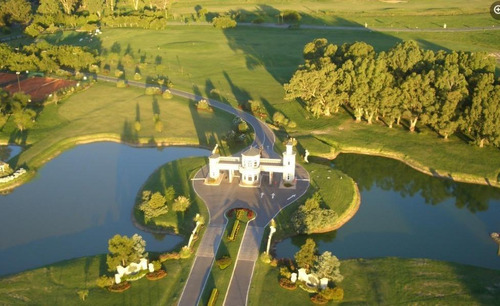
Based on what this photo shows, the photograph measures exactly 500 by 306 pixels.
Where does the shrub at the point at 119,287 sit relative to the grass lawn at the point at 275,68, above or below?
below

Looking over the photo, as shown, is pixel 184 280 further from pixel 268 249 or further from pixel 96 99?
pixel 96 99

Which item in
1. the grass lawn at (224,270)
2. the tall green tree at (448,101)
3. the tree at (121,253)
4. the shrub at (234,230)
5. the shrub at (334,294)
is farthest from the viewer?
the tall green tree at (448,101)

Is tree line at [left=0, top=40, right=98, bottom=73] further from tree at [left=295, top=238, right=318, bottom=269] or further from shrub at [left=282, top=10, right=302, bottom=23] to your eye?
tree at [left=295, top=238, right=318, bottom=269]

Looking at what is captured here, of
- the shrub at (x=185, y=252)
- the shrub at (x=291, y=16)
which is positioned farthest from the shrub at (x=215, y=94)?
the shrub at (x=291, y=16)

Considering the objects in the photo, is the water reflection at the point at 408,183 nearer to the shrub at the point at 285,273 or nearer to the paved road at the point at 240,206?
the paved road at the point at 240,206

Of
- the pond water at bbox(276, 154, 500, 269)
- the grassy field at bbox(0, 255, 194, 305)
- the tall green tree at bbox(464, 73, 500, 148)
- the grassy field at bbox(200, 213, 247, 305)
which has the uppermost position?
the tall green tree at bbox(464, 73, 500, 148)

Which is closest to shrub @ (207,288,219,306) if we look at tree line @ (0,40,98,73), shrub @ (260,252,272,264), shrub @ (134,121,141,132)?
shrub @ (260,252,272,264)

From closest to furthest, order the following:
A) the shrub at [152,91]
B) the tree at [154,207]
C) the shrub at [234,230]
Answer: the shrub at [234,230] < the tree at [154,207] < the shrub at [152,91]
